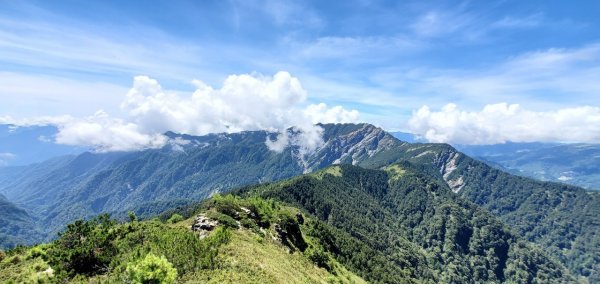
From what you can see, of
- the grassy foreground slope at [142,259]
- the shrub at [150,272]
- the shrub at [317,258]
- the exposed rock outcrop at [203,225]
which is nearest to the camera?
the shrub at [150,272]

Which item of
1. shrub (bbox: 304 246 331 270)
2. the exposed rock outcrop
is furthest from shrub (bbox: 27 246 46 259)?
shrub (bbox: 304 246 331 270)

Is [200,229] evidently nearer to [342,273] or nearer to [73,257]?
[73,257]

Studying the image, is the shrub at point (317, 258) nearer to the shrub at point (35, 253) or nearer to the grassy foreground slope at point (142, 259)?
the grassy foreground slope at point (142, 259)

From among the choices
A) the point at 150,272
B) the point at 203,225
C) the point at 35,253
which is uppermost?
the point at 150,272

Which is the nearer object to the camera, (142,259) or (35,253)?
(142,259)

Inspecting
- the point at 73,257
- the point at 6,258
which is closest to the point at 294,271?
the point at 73,257

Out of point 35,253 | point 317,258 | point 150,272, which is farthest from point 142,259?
point 317,258

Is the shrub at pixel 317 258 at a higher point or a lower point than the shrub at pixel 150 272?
lower

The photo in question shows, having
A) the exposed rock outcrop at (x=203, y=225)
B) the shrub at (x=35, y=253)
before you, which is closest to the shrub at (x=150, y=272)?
the shrub at (x=35, y=253)

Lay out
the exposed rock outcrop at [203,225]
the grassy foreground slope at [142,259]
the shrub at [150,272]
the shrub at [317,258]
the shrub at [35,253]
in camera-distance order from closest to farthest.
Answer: the shrub at [150,272] → the grassy foreground slope at [142,259] → the shrub at [35,253] → the exposed rock outcrop at [203,225] → the shrub at [317,258]

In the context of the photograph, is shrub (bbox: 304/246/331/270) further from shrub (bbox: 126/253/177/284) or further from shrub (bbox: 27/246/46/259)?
shrub (bbox: 126/253/177/284)

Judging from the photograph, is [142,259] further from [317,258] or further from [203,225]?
[317,258]

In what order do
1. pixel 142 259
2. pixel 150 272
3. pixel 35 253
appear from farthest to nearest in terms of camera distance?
pixel 35 253 → pixel 142 259 → pixel 150 272

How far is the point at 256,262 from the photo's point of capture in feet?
308
